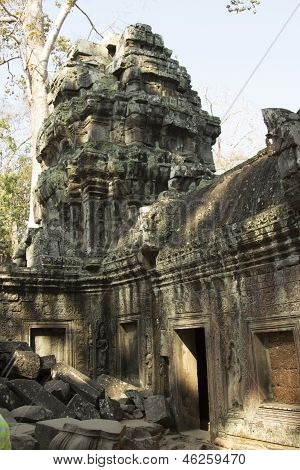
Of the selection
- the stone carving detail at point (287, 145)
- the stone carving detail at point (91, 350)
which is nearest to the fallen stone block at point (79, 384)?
the stone carving detail at point (91, 350)

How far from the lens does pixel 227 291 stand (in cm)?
603

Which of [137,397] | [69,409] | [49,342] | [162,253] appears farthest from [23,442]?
[49,342]

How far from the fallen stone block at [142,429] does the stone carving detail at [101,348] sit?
2258mm

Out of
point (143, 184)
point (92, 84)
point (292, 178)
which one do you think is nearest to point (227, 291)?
point (292, 178)

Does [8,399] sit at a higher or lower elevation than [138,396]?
higher

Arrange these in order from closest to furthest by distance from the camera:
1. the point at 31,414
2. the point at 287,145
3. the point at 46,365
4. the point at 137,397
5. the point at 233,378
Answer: the point at 287,145, the point at 31,414, the point at 233,378, the point at 46,365, the point at 137,397

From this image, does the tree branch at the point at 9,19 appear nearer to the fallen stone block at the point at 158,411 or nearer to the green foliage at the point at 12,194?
the green foliage at the point at 12,194

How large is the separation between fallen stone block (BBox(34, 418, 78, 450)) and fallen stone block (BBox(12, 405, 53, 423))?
764mm

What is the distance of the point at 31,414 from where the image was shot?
553 cm

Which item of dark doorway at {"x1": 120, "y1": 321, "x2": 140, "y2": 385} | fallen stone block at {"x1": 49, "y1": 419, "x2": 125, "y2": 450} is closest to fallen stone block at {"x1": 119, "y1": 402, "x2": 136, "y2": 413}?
dark doorway at {"x1": 120, "y1": 321, "x2": 140, "y2": 385}

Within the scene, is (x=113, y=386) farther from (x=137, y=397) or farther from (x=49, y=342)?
(x=49, y=342)

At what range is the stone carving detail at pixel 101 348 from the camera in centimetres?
882

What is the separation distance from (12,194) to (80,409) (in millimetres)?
15380

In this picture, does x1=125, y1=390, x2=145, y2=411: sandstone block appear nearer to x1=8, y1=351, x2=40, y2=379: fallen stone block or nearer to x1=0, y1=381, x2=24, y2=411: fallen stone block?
x1=8, y1=351, x2=40, y2=379: fallen stone block
